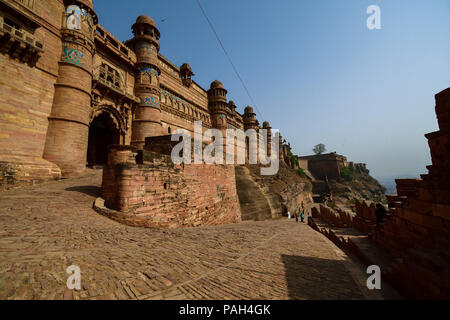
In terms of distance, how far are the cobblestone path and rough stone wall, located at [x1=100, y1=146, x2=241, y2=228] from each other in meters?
1.11

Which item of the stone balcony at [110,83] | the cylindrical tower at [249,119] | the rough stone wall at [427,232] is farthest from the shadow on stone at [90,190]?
the cylindrical tower at [249,119]

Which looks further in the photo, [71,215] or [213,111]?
[213,111]

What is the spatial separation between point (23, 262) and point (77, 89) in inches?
487

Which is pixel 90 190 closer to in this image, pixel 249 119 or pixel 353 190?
pixel 249 119

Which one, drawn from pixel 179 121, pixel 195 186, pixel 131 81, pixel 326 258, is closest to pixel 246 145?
pixel 179 121

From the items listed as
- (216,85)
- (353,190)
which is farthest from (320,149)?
(216,85)

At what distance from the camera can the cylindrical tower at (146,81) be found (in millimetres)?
16587

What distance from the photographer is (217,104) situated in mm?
28562

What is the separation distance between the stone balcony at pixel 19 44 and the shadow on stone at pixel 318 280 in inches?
575

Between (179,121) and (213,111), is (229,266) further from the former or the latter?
(213,111)

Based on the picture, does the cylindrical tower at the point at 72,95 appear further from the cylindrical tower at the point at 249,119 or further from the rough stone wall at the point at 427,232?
A: the cylindrical tower at the point at 249,119

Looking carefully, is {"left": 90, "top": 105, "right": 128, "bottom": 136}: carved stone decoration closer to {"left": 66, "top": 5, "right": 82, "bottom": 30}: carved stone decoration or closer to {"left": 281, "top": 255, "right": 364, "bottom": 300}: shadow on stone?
{"left": 66, "top": 5, "right": 82, "bottom": 30}: carved stone decoration

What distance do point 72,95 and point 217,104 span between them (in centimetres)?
1997

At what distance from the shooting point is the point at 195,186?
9.75 metres
